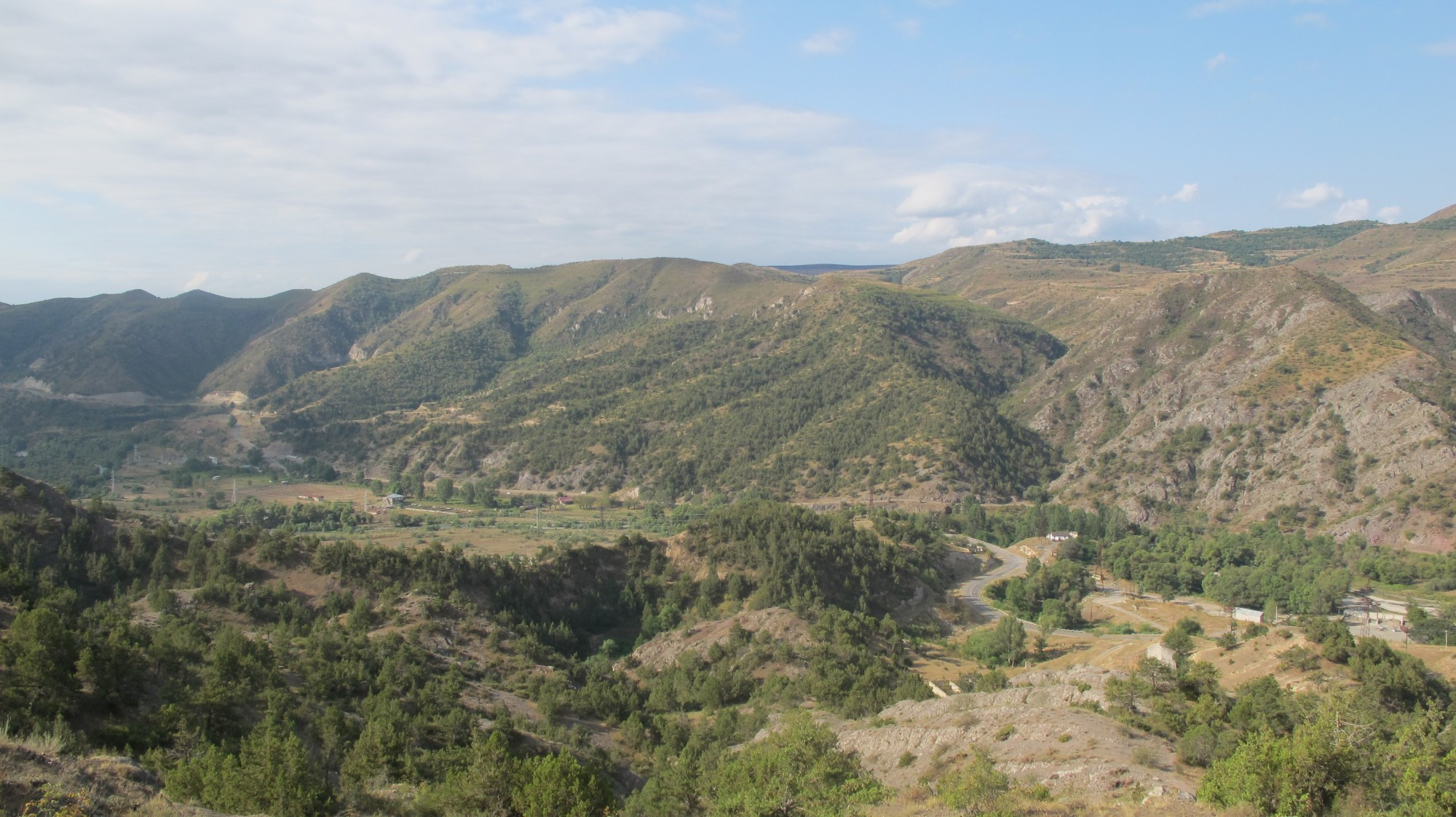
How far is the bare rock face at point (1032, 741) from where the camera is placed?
27719 millimetres

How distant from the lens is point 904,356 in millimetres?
159250

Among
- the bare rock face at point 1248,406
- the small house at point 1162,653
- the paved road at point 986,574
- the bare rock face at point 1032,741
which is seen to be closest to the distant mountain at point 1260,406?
the bare rock face at point 1248,406

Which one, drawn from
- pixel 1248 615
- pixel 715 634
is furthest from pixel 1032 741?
pixel 1248 615

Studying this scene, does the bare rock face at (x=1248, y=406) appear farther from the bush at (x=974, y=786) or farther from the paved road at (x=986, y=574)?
the bush at (x=974, y=786)

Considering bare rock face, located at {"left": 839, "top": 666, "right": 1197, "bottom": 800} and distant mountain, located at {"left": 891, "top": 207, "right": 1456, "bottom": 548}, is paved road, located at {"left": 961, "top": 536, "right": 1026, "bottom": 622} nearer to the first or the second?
distant mountain, located at {"left": 891, "top": 207, "right": 1456, "bottom": 548}

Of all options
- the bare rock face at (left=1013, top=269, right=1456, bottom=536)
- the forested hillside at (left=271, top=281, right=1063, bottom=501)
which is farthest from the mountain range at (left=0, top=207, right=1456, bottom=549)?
the forested hillside at (left=271, top=281, right=1063, bottom=501)

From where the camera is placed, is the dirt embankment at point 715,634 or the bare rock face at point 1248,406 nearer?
the dirt embankment at point 715,634

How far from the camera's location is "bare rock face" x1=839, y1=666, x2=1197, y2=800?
27719mm

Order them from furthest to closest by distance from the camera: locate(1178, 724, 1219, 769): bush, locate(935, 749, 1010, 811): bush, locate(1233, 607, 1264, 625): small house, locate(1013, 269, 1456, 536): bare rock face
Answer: locate(1013, 269, 1456, 536): bare rock face < locate(1233, 607, 1264, 625): small house < locate(1178, 724, 1219, 769): bush < locate(935, 749, 1010, 811): bush

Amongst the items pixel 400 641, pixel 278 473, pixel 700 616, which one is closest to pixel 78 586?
pixel 400 641

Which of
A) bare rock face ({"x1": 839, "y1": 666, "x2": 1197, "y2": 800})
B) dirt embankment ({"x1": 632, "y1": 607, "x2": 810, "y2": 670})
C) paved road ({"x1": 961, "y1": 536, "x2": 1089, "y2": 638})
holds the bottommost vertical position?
paved road ({"x1": 961, "y1": 536, "x2": 1089, "y2": 638})

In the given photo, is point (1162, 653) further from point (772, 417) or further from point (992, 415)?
point (772, 417)

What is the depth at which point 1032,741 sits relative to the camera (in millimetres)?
32875

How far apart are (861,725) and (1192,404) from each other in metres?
107
